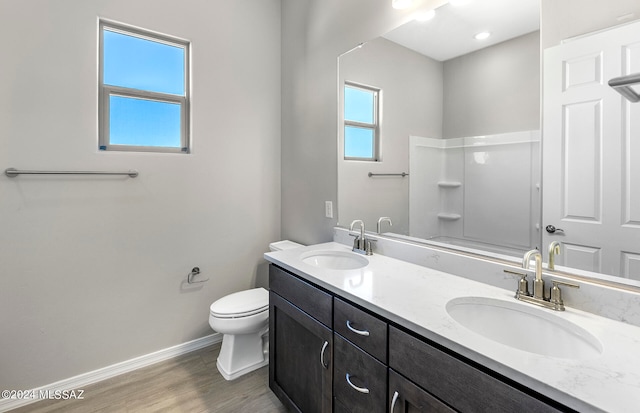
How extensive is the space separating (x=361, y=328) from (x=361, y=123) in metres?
1.32

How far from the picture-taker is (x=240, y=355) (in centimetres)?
206

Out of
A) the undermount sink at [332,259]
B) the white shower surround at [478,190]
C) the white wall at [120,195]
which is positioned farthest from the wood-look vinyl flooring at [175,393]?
the white shower surround at [478,190]

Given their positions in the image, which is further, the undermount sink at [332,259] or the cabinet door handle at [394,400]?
the undermount sink at [332,259]

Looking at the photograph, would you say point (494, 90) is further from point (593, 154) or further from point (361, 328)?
point (361, 328)

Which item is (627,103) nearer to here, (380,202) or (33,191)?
(380,202)

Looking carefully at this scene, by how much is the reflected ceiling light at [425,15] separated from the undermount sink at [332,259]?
4.31 feet

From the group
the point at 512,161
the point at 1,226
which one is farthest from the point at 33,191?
the point at 512,161

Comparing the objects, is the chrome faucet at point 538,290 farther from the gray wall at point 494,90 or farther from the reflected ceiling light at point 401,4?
the reflected ceiling light at point 401,4

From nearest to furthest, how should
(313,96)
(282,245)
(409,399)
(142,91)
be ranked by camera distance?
(409,399) → (142,91) → (313,96) → (282,245)

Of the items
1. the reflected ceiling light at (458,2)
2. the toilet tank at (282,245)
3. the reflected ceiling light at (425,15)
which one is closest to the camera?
the reflected ceiling light at (458,2)

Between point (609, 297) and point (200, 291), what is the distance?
2.37 metres

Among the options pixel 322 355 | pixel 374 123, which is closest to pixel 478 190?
pixel 374 123

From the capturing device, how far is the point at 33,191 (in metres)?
1.75

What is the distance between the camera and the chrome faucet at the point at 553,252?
108cm
